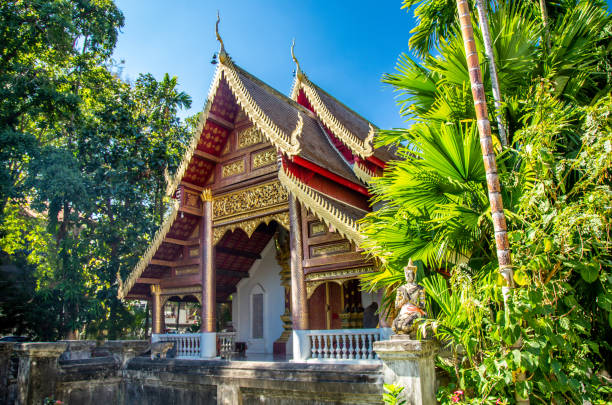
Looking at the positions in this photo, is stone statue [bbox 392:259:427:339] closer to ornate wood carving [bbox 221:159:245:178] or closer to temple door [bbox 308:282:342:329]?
ornate wood carving [bbox 221:159:245:178]

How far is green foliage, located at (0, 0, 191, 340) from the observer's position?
16.1 metres

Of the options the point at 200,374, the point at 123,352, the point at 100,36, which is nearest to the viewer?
the point at 200,374

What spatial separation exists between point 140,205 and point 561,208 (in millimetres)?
18030

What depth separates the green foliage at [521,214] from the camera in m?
3.89

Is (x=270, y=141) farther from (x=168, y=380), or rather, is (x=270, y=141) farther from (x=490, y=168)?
(x=490, y=168)

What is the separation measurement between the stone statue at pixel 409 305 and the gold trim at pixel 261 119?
3.98 meters

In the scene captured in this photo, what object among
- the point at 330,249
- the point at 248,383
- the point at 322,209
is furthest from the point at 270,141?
the point at 248,383

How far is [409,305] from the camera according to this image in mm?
4867

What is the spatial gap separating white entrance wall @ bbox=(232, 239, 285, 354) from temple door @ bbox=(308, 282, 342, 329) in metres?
1.67

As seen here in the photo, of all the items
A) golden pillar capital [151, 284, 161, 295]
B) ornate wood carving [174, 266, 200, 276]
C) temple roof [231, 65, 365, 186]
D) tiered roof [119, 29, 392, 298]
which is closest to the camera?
tiered roof [119, 29, 392, 298]

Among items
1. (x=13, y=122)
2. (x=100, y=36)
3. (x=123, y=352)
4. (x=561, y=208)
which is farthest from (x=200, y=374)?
(x=100, y=36)

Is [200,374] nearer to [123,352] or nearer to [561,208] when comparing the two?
[123,352]

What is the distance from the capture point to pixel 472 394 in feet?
14.7

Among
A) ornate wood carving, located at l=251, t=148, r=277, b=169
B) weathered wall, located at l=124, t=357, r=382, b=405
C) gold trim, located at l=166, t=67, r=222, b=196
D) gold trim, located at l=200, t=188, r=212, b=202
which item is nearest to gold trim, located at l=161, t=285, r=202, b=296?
weathered wall, located at l=124, t=357, r=382, b=405
